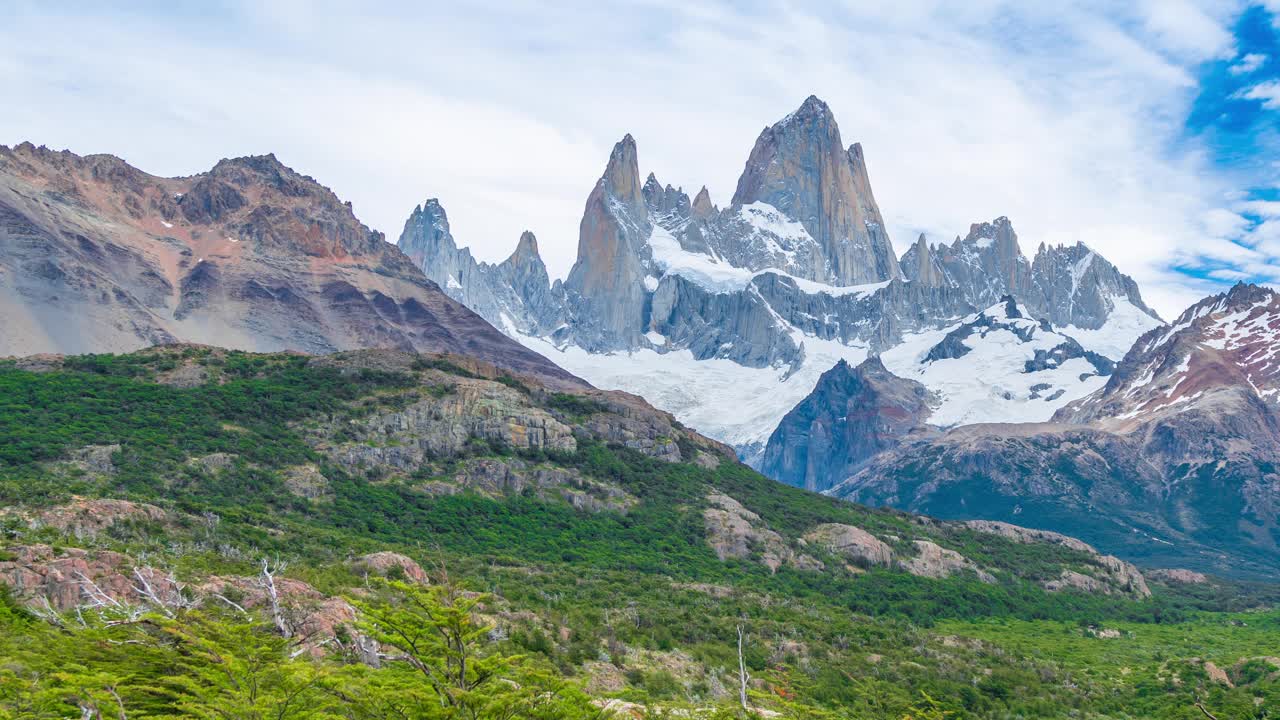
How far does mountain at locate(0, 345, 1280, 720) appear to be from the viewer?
33.6 meters

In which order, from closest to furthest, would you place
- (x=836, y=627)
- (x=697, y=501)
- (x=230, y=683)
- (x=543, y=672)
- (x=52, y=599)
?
(x=230, y=683) < (x=543, y=672) < (x=52, y=599) < (x=836, y=627) < (x=697, y=501)

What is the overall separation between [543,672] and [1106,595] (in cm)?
13847

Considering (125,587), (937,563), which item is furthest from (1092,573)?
(125,587)

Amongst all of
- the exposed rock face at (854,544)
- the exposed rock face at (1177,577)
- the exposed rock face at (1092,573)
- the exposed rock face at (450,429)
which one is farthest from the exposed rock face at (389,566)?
the exposed rock face at (1177,577)

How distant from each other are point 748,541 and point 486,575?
165 ft

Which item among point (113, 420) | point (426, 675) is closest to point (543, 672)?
point (426, 675)

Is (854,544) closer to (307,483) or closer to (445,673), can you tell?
(307,483)

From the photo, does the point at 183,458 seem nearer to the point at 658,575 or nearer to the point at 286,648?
the point at 658,575

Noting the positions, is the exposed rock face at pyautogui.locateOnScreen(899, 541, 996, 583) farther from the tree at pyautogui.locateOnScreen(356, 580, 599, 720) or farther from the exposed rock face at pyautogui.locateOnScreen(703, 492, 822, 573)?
the tree at pyautogui.locateOnScreen(356, 580, 599, 720)

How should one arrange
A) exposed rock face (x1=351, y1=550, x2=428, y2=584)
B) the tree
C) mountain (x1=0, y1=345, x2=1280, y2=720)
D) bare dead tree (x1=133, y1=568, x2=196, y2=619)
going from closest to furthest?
1. the tree
2. mountain (x1=0, y1=345, x2=1280, y2=720)
3. bare dead tree (x1=133, y1=568, x2=196, y2=619)
4. exposed rock face (x1=351, y1=550, x2=428, y2=584)

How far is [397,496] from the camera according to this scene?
382ft

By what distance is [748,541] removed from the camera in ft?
428

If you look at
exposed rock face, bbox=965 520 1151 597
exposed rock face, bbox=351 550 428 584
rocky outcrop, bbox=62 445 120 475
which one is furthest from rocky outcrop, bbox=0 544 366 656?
exposed rock face, bbox=965 520 1151 597

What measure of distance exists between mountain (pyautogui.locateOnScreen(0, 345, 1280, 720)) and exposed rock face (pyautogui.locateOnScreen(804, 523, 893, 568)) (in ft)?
1.96
